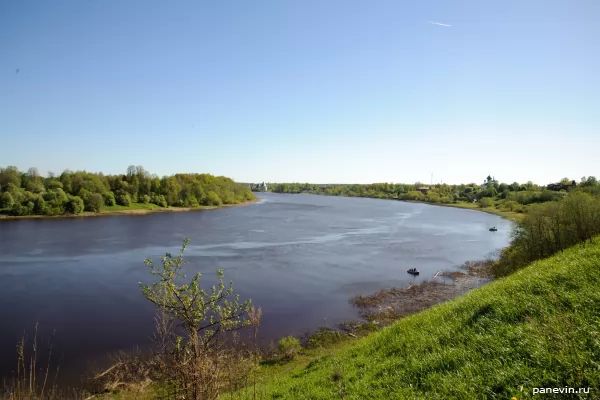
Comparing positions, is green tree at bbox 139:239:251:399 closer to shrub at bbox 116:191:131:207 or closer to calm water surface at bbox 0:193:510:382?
calm water surface at bbox 0:193:510:382

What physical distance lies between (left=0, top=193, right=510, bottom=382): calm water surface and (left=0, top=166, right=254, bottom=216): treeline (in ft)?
43.2

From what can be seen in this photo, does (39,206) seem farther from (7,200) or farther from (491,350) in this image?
(491,350)

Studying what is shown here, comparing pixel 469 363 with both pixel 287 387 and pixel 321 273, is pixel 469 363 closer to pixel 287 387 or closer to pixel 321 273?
pixel 287 387

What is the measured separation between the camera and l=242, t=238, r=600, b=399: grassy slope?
504 cm

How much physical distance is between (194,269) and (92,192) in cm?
6837

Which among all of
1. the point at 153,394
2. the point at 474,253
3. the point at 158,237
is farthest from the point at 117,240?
the point at 474,253

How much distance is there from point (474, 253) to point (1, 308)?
45.6 metres

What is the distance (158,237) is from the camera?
48406mm

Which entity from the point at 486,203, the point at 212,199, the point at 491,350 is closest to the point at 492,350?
the point at 491,350

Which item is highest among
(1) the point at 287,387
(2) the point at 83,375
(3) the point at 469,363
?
(3) the point at 469,363

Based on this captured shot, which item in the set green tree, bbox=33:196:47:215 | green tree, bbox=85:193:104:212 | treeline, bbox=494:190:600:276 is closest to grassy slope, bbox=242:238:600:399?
treeline, bbox=494:190:600:276

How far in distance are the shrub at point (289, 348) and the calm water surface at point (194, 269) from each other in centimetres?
240

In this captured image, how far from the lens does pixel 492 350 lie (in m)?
6.20

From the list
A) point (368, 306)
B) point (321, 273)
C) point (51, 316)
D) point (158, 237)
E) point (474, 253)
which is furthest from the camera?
point (158, 237)
